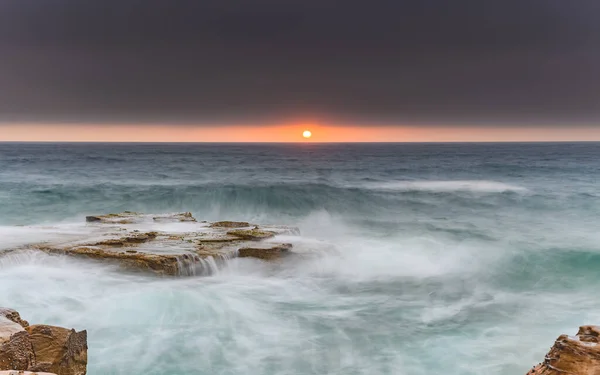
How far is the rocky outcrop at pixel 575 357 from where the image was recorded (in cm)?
493

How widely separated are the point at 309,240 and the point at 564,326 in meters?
7.65

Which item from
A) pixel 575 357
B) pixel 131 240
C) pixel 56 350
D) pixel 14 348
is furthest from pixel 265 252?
pixel 575 357

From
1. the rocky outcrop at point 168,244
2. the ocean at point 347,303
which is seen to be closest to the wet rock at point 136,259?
the rocky outcrop at point 168,244

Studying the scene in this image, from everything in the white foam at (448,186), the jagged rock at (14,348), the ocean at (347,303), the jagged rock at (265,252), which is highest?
the jagged rock at (14,348)

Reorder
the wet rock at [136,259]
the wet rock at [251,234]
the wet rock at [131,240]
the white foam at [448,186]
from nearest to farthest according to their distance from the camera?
the wet rock at [136,259] < the wet rock at [131,240] < the wet rock at [251,234] < the white foam at [448,186]

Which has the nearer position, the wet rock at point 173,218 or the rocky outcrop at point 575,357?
the rocky outcrop at point 575,357

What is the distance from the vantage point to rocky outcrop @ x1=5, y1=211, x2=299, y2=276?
12.2 metres

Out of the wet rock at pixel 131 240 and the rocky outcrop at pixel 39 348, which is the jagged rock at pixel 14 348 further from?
the wet rock at pixel 131 240

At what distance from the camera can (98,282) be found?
448 inches

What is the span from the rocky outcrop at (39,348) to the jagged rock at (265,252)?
724cm

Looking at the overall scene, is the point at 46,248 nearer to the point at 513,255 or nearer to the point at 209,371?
the point at 209,371

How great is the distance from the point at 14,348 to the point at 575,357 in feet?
17.3

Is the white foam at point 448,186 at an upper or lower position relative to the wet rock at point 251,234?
lower

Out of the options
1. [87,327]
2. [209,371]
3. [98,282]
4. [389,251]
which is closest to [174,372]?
[209,371]
